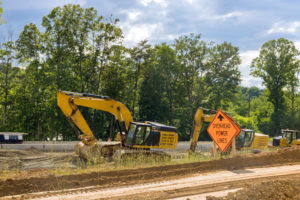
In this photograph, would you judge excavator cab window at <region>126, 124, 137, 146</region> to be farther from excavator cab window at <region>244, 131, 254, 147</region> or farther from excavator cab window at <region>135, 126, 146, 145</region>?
excavator cab window at <region>244, 131, 254, 147</region>

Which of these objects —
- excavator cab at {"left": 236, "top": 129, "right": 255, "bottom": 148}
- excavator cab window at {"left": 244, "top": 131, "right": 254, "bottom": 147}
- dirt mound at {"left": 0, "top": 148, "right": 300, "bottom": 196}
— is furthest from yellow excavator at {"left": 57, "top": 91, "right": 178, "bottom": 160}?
excavator cab window at {"left": 244, "top": 131, "right": 254, "bottom": 147}

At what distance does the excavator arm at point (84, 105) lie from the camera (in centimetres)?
1703

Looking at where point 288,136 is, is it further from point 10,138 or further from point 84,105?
point 10,138

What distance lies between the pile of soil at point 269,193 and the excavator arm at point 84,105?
38.4 feet

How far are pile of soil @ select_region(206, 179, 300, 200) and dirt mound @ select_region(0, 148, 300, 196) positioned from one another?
2.87 metres

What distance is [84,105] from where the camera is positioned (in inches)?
683

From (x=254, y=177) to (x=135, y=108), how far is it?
31307mm

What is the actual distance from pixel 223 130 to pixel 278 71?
4375cm

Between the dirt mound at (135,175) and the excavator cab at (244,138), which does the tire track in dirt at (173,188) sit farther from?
the excavator cab at (244,138)

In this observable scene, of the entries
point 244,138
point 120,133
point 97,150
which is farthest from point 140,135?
point 244,138

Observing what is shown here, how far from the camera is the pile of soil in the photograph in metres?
6.30

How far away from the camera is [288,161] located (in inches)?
464

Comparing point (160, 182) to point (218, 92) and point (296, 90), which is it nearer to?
point (218, 92)

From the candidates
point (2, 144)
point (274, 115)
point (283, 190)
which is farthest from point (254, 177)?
point (274, 115)
